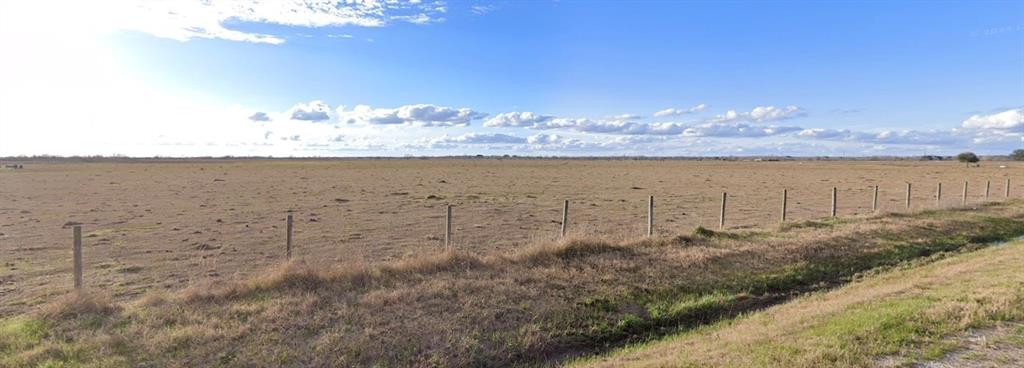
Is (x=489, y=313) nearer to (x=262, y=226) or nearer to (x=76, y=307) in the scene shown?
(x=76, y=307)

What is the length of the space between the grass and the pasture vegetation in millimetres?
42

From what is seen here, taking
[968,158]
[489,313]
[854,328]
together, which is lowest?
[489,313]

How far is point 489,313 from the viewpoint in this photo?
852 centimetres

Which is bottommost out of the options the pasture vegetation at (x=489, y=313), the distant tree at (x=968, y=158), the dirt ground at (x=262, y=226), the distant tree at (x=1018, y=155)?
the dirt ground at (x=262, y=226)

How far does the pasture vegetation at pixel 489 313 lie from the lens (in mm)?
6867

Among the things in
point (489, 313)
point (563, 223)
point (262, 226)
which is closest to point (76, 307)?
point (489, 313)

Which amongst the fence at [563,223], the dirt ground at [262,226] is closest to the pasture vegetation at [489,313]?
the fence at [563,223]

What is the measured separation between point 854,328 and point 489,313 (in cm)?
496

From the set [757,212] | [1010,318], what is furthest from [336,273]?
[757,212]

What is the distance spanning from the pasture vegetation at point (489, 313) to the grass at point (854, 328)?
0.04 m

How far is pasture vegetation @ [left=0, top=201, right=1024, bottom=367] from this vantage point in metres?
6.87

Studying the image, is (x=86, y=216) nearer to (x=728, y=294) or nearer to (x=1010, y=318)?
(x=728, y=294)

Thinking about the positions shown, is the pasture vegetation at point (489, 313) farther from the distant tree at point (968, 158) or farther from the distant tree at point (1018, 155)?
the distant tree at point (1018, 155)

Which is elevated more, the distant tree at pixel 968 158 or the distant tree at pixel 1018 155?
the distant tree at pixel 1018 155
